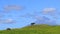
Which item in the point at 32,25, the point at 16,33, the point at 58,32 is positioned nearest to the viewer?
the point at 16,33

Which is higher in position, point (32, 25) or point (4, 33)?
point (32, 25)

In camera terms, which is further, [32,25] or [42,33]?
[32,25]

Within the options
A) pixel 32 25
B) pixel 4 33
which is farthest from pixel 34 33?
pixel 32 25

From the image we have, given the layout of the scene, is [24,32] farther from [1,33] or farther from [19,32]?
[1,33]

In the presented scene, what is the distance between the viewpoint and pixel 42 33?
4903cm

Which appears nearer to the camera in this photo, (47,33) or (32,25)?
(47,33)

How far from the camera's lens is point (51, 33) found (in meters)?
50.5

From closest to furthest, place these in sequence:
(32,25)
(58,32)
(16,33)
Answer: (16,33) → (58,32) → (32,25)

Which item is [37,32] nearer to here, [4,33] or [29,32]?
[29,32]

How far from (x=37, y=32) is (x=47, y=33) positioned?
282cm

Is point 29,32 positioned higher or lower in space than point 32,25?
lower

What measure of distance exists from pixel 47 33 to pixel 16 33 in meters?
8.72

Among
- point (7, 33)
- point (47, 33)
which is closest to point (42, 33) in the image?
point (47, 33)

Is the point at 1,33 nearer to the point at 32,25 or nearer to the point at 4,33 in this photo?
the point at 4,33
